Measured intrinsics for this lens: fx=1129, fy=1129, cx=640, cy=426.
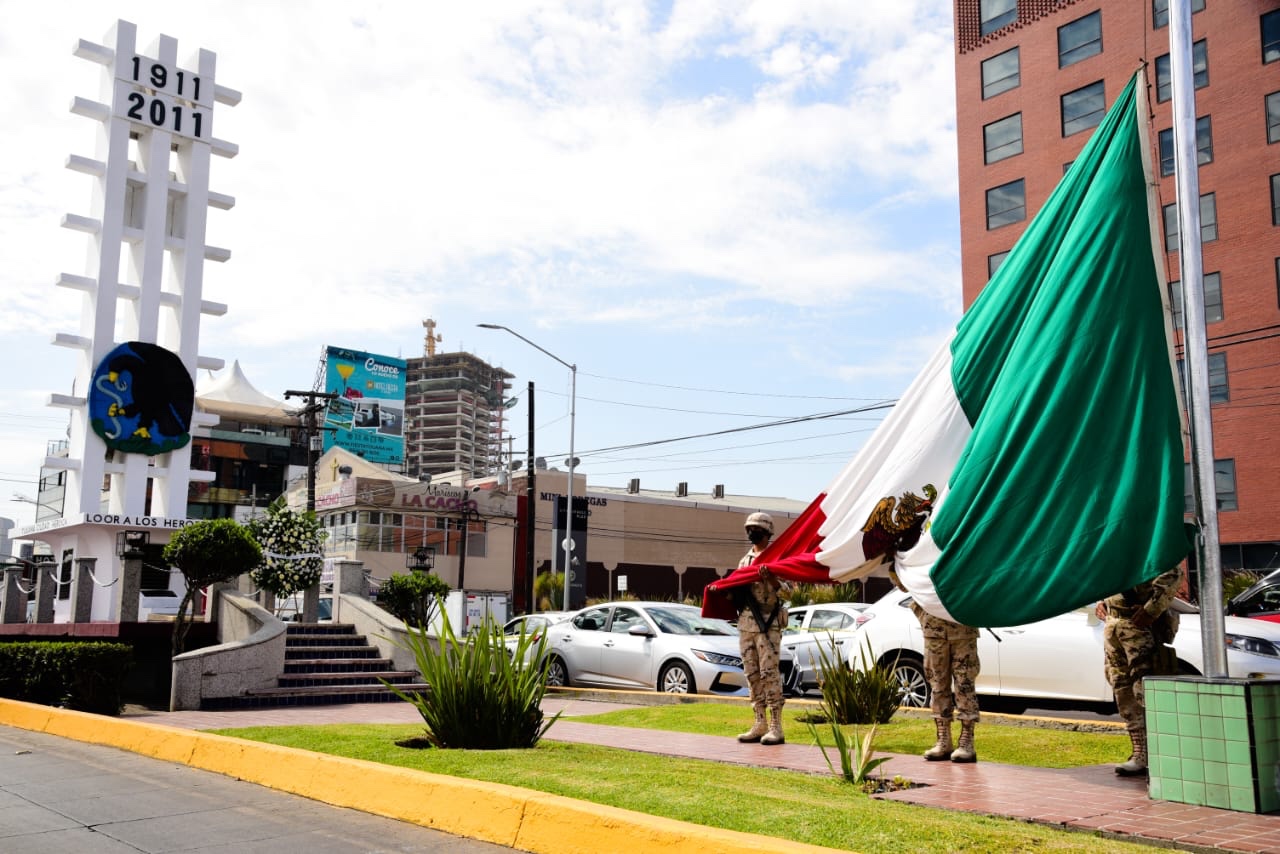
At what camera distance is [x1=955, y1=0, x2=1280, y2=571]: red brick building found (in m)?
34.3

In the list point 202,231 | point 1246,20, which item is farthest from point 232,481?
point 1246,20

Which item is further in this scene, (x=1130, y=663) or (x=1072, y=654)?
(x=1072, y=654)

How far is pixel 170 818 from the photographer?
7234mm

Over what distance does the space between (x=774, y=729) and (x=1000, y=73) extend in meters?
38.5

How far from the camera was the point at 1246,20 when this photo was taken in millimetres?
35750

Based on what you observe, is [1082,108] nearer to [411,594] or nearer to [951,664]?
[411,594]

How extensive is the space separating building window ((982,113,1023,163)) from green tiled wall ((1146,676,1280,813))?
38065mm

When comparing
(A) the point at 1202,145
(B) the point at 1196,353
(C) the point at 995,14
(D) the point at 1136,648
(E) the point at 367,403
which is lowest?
(D) the point at 1136,648

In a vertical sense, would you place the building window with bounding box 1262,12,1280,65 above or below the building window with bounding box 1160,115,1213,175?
above

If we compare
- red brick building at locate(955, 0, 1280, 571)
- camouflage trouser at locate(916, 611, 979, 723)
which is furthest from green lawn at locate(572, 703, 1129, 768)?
red brick building at locate(955, 0, 1280, 571)

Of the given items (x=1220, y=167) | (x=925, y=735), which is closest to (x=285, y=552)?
(x=925, y=735)

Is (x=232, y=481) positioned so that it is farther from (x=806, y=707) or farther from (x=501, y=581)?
(x=806, y=707)

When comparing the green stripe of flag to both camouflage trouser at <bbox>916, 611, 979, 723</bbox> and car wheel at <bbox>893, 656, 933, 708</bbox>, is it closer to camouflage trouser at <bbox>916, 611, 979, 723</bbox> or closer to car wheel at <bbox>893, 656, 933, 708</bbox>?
camouflage trouser at <bbox>916, 611, 979, 723</bbox>

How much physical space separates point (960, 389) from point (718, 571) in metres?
69.7
